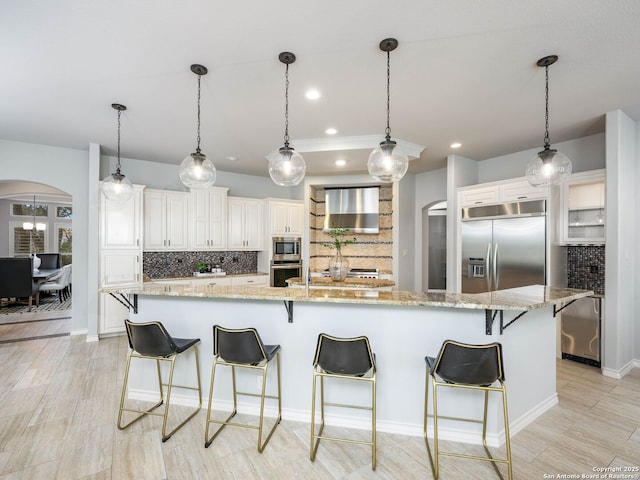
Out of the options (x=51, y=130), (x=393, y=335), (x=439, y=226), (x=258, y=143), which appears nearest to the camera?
(x=393, y=335)

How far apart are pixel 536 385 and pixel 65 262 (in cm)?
1251

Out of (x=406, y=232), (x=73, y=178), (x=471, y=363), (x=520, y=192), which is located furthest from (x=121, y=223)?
(x=520, y=192)

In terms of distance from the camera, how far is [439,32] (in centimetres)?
213

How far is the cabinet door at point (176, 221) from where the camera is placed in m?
5.36

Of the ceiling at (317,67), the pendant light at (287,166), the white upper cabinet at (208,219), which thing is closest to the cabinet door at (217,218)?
the white upper cabinet at (208,219)

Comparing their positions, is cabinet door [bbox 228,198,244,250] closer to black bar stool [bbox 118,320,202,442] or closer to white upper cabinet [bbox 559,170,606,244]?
black bar stool [bbox 118,320,202,442]

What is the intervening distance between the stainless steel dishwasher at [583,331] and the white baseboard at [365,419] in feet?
4.57

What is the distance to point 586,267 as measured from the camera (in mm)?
4055

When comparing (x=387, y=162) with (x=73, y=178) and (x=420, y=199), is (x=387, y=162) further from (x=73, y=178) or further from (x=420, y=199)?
(x=73, y=178)

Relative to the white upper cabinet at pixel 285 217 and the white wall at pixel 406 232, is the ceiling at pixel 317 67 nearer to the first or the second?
the white wall at pixel 406 232

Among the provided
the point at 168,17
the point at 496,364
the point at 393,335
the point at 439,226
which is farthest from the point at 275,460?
the point at 439,226

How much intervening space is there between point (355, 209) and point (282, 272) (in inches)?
73.9

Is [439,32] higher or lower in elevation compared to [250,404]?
higher

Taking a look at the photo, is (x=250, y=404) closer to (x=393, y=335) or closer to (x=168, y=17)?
(x=393, y=335)
